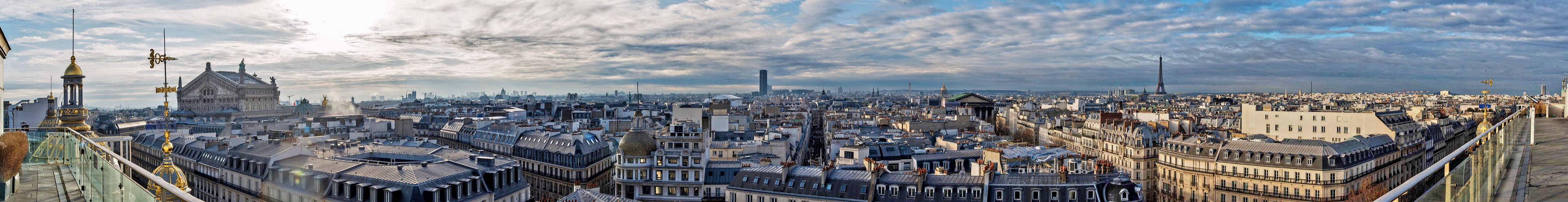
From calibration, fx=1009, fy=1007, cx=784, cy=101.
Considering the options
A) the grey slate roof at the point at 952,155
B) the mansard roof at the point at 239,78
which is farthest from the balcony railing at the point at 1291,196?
the mansard roof at the point at 239,78

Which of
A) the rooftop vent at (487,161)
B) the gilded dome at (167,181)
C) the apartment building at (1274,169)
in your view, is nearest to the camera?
the gilded dome at (167,181)

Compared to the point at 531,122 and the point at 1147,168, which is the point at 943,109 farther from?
the point at 1147,168

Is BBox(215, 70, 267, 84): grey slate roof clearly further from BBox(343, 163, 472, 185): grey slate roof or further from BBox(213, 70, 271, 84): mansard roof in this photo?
BBox(343, 163, 472, 185): grey slate roof

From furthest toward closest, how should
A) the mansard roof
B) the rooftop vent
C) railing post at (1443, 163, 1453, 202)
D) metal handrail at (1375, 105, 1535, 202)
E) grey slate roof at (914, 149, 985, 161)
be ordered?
the mansard roof, grey slate roof at (914, 149, 985, 161), the rooftop vent, railing post at (1443, 163, 1453, 202), metal handrail at (1375, 105, 1535, 202)

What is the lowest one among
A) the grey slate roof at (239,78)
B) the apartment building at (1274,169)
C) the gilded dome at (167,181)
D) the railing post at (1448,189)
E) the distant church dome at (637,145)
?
the apartment building at (1274,169)

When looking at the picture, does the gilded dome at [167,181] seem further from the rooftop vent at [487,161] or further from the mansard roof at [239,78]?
the mansard roof at [239,78]

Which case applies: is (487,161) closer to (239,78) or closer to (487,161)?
(487,161)

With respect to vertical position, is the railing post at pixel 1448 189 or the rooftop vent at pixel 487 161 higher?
the railing post at pixel 1448 189

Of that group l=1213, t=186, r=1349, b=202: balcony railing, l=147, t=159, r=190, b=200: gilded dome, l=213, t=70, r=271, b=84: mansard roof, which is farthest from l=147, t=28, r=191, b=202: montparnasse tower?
l=213, t=70, r=271, b=84: mansard roof

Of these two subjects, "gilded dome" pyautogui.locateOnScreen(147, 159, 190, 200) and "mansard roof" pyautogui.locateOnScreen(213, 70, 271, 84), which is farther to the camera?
"mansard roof" pyautogui.locateOnScreen(213, 70, 271, 84)

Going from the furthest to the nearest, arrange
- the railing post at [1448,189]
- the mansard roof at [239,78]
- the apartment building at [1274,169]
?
1. the mansard roof at [239,78]
2. the apartment building at [1274,169]
3. the railing post at [1448,189]

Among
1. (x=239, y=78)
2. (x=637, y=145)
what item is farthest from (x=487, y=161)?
(x=239, y=78)
